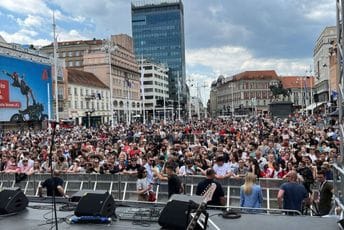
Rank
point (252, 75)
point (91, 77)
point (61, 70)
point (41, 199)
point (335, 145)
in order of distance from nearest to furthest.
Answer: point (41, 199), point (335, 145), point (61, 70), point (91, 77), point (252, 75)

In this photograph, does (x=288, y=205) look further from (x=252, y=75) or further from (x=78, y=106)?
(x=252, y=75)

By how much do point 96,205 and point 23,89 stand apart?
5917cm

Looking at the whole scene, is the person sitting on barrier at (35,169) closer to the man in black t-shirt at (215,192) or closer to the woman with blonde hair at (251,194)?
the man in black t-shirt at (215,192)

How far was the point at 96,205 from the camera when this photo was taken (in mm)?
7371

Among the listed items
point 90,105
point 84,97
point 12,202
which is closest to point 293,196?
point 12,202

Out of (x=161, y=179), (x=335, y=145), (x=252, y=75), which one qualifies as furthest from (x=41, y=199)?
(x=252, y=75)

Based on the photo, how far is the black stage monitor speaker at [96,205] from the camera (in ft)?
23.9

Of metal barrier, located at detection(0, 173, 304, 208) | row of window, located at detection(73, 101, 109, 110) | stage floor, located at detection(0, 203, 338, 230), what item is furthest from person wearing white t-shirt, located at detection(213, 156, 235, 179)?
row of window, located at detection(73, 101, 109, 110)

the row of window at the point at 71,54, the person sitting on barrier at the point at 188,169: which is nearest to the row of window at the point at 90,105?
the row of window at the point at 71,54

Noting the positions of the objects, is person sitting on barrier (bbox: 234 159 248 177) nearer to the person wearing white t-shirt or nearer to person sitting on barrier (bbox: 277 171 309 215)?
the person wearing white t-shirt

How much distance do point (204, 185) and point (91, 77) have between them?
316ft

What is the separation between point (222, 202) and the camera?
8.87m

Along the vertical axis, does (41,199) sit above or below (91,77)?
below

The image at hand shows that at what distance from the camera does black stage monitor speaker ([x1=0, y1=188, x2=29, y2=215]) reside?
8062mm
